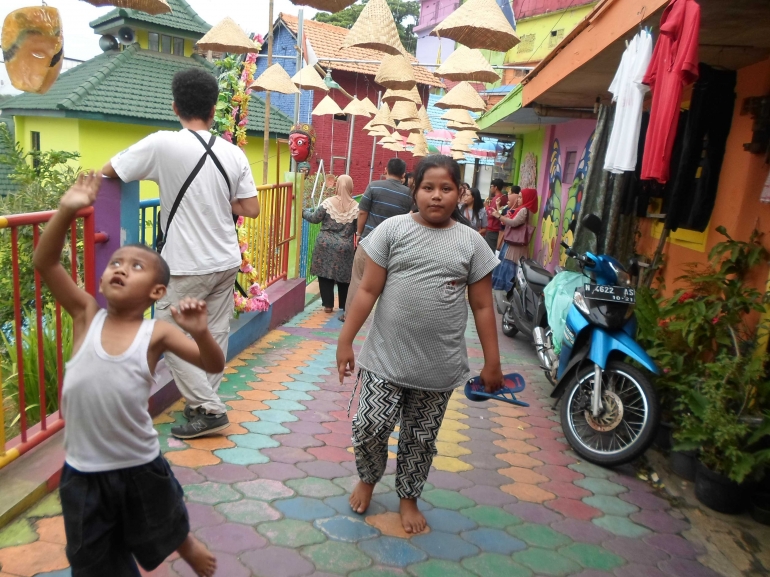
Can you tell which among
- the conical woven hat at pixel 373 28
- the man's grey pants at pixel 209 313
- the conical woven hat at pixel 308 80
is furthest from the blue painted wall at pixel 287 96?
the man's grey pants at pixel 209 313

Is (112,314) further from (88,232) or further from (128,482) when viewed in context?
(88,232)

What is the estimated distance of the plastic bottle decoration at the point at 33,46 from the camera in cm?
305

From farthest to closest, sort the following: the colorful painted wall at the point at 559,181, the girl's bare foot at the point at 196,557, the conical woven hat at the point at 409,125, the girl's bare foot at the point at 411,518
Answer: the conical woven hat at the point at 409,125
the colorful painted wall at the point at 559,181
the girl's bare foot at the point at 411,518
the girl's bare foot at the point at 196,557

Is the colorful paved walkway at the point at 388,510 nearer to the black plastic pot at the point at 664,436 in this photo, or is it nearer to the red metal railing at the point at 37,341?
the red metal railing at the point at 37,341

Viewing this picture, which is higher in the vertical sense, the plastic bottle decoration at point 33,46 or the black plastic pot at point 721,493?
the plastic bottle decoration at point 33,46

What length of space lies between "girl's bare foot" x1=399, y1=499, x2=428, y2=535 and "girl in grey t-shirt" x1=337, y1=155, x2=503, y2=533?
0.01 meters

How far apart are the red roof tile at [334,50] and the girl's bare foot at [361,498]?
23.0 m

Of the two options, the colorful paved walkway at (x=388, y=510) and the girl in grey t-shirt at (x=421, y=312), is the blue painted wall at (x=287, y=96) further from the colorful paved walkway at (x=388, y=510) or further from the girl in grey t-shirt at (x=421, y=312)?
the girl in grey t-shirt at (x=421, y=312)

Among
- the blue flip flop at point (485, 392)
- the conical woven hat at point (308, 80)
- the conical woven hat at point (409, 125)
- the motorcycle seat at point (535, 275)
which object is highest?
the conical woven hat at point (308, 80)

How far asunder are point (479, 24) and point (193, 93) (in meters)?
3.50

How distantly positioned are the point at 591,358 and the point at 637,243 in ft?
9.93

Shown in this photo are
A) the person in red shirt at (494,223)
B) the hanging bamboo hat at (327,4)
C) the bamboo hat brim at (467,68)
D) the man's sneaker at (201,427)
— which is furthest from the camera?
the person in red shirt at (494,223)

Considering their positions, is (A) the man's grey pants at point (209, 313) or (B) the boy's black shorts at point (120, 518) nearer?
(B) the boy's black shorts at point (120, 518)

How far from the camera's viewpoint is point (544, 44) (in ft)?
56.5
